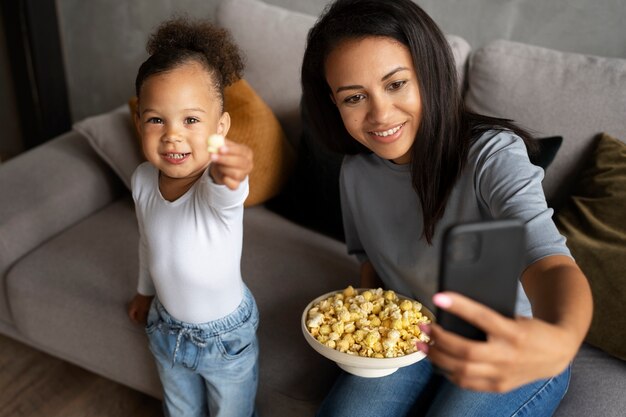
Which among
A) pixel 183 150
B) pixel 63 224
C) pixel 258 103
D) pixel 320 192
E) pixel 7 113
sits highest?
pixel 183 150

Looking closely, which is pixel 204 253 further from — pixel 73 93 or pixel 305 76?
pixel 73 93

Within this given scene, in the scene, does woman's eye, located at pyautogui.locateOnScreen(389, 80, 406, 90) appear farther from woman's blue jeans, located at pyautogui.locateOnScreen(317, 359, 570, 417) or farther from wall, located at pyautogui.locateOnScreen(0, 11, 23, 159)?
wall, located at pyautogui.locateOnScreen(0, 11, 23, 159)

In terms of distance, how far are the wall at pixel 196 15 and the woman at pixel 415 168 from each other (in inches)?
33.9

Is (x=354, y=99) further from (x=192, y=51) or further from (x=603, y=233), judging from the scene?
(x=603, y=233)

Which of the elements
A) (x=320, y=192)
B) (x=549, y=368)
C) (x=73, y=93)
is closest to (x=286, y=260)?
(x=320, y=192)

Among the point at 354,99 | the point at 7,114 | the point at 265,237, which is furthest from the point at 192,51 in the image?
the point at 7,114

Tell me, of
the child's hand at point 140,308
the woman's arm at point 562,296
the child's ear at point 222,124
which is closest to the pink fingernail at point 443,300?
the woman's arm at point 562,296

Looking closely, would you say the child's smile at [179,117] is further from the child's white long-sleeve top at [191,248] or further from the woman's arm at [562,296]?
the woman's arm at [562,296]

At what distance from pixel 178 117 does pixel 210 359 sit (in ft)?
1.62

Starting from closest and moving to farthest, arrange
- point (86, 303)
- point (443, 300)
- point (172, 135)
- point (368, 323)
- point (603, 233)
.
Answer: point (443, 300)
point (172, 135)
point (368, 323)
point (603, 233)
point (86, 303)

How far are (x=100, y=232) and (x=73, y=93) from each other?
4.66 feet

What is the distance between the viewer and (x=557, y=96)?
66.2 inches

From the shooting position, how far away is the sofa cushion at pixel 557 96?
5.39ft

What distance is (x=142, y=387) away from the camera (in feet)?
5.51
